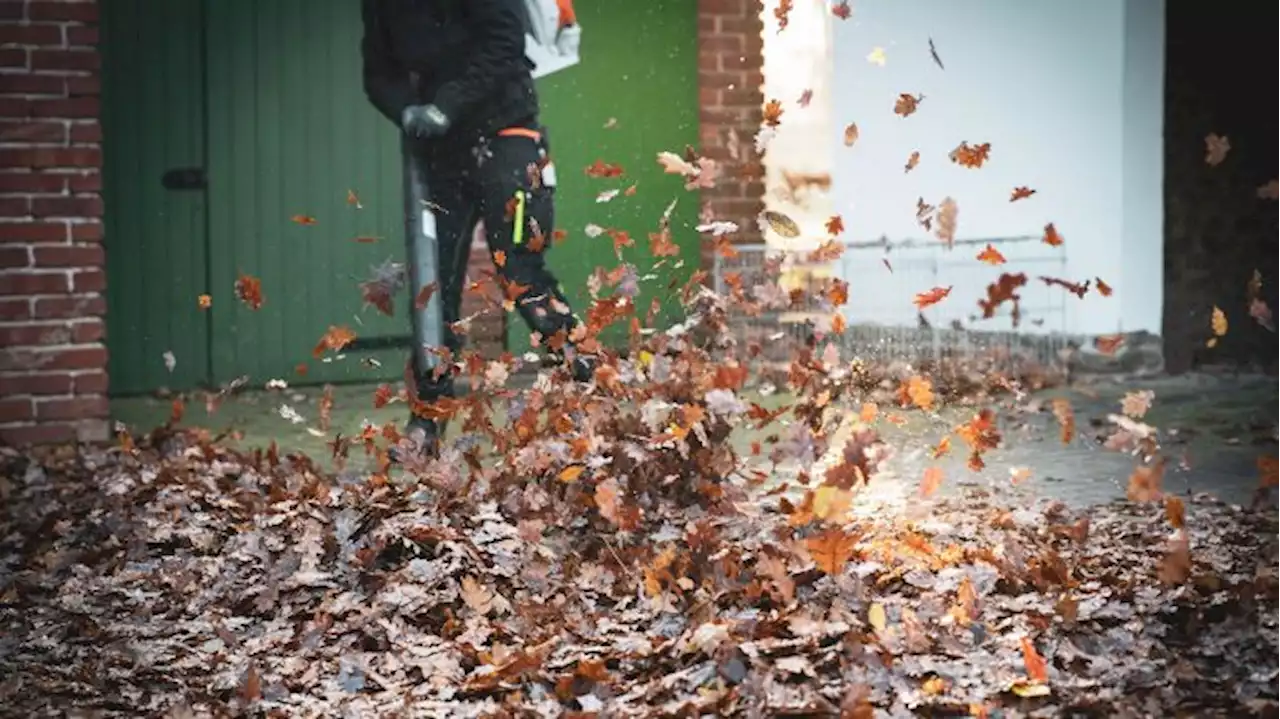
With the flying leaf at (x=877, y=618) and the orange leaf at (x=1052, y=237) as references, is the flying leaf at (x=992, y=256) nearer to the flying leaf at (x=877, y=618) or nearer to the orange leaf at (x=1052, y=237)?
the orange leaf at (x=1052, y=237)

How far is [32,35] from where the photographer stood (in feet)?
19.7

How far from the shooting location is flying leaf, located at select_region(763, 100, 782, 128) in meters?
Result: 8.53

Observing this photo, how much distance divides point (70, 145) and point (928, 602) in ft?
13.2

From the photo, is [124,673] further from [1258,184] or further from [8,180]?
[1258,184]

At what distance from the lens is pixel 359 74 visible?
8.55 meters

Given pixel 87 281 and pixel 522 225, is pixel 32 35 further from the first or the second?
pixel 522 225

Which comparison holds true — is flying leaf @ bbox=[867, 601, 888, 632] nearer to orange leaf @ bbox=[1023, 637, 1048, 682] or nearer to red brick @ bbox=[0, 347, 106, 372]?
orange leaf @ bbox=[1023, 637, 1048, 682]

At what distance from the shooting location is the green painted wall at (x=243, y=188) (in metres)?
8.22

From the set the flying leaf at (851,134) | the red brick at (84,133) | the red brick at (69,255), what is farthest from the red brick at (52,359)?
the flying leaf at (851,134)

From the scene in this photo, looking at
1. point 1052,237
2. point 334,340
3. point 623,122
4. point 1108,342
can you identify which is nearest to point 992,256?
point 1052,237

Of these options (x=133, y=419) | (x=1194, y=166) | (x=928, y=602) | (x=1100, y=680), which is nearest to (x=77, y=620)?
(x=928, y=602)

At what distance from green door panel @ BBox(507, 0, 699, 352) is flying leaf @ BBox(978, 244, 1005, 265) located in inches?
67.4

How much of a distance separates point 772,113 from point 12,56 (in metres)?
3.99

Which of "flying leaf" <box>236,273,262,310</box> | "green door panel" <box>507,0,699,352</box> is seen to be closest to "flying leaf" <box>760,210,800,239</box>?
"green door panel" <box>507,0,699,352</box>
